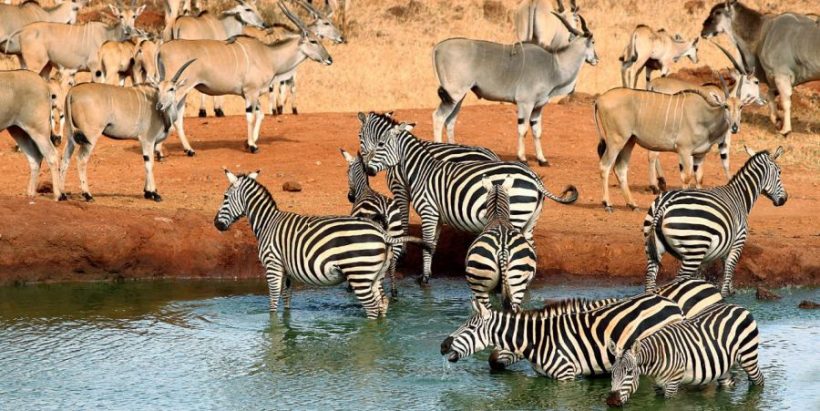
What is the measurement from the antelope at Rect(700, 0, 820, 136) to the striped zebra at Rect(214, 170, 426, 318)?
13.2 metres

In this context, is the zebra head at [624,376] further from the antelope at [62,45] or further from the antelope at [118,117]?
the antelope at [62,45]

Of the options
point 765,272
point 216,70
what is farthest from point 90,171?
point 765,272

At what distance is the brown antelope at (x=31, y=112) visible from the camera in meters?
15.4

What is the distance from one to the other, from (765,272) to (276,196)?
641cm

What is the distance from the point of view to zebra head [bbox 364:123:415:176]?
527 inches

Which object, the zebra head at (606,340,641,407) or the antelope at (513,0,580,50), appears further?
the antelope at (513,0,580,50)

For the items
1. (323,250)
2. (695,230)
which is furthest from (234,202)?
(695,230)

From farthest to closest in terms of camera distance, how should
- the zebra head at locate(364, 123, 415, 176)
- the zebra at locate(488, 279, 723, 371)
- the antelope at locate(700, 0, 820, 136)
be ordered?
the antelope at locate(700, 0, 820, 136) < the zebra head at locate(364, 123, 415, 176) < the zebra at locate(488, 279, 723, 371)

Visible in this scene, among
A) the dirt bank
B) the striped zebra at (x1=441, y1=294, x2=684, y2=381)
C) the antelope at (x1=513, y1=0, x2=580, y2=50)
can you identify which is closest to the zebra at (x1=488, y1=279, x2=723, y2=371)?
the striped zebra at (x1=441, y1=294, x2=684, y2=381)

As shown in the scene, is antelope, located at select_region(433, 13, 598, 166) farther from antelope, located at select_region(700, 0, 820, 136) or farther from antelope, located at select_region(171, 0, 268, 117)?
antelope, located at select_region(171, 0, 268, 117)

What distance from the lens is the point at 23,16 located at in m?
23.4

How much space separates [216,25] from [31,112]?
366 inches

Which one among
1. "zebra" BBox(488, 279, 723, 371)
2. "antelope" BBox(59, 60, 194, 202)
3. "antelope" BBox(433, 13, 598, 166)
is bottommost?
"zebra" BBox(488, 279, 723, 371)

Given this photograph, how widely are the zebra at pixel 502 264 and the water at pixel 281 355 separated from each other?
0.52 m
